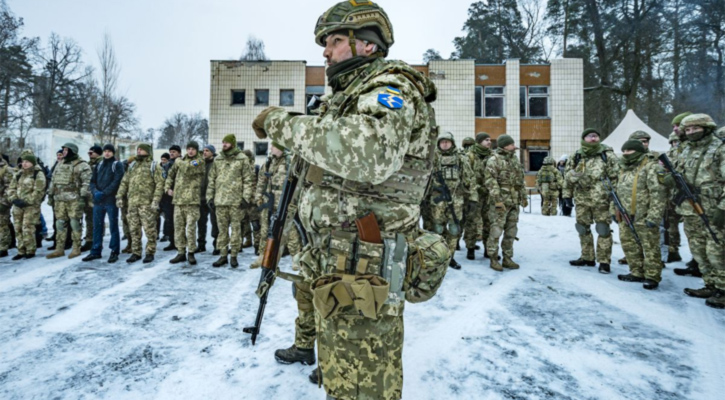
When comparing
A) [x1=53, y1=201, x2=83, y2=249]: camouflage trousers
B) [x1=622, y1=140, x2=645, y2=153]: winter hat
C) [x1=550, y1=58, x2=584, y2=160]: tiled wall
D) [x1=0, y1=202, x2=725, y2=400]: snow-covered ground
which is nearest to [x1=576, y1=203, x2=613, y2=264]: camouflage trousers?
[x1=0, y1=202, x2=725, y2=400]: snow-covered ground

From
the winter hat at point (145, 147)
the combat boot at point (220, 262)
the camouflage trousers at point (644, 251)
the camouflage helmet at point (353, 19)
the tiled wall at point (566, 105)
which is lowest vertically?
the combat boot at point (220, 262)

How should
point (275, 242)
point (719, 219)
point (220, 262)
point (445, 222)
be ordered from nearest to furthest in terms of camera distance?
1. point (275, 242)
2. point (719, 219)
3. point (220, 262)
4. point (445, 222)

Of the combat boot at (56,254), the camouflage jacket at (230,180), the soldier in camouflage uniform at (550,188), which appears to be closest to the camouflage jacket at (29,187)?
the combat boot at (56,254)

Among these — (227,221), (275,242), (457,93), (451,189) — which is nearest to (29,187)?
(227,221)

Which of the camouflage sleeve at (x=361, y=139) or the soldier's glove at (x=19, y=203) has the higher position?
the camouflage sleeve at (x=361, y=139)

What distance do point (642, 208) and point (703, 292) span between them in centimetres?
120

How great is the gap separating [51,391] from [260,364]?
4.41 feet

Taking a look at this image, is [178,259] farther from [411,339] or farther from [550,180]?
[550,180]

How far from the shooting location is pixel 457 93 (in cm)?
1828

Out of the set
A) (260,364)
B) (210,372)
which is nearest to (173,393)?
(210,372)

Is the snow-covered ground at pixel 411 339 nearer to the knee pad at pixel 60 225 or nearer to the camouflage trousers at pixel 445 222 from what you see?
the camouflage trousers at pixel 445 222

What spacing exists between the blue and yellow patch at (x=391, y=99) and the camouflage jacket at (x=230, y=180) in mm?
5131

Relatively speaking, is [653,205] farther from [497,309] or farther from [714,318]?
[497,309]

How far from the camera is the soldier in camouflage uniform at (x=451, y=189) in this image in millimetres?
5914
